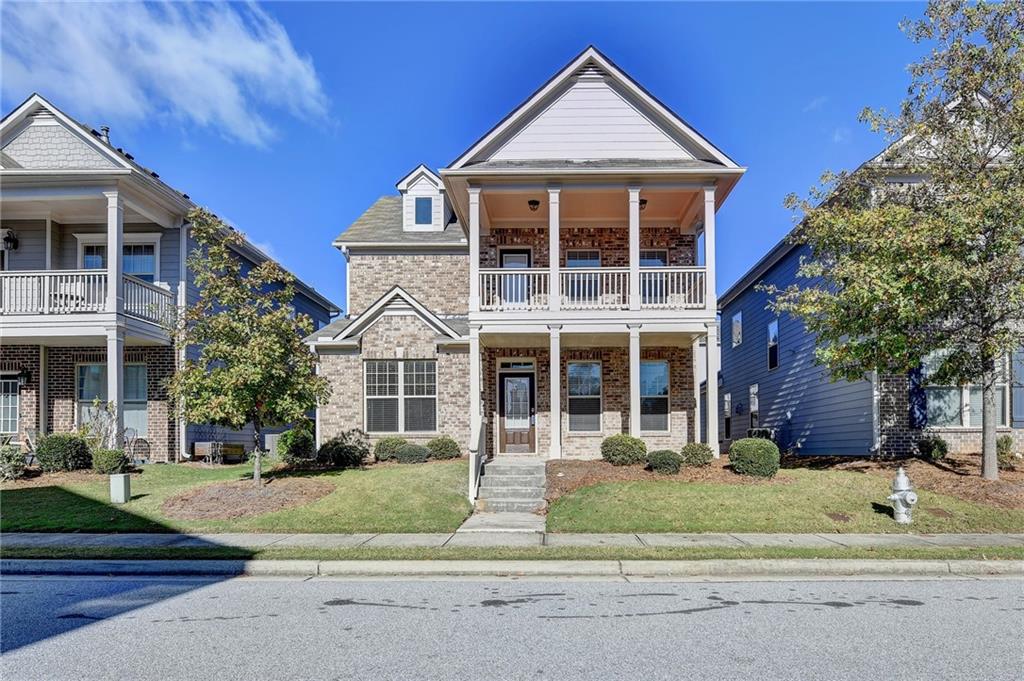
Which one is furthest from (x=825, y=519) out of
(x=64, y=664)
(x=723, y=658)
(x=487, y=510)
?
(x=64, y=664)

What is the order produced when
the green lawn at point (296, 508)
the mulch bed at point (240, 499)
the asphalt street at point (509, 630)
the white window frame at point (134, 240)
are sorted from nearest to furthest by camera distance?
1. the asphalt street at point (509, 630)
2. the green lawn at point (296, 508)
3. the mulch bed at point (240, 499)
4. the white window frame at point (134, 240)

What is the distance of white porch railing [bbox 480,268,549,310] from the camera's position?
17844mm

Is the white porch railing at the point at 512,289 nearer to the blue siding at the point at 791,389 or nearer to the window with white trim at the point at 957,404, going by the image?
the blue siding at the point at 791,389

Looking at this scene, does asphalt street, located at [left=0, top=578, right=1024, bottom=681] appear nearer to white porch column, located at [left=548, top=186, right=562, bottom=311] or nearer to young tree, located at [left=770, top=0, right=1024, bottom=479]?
young tree, located at [left=770, top=0, right=1024, bottom=479]

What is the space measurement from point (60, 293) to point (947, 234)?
64.7ft

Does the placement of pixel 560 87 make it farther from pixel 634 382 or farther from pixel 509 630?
pixel 509 630

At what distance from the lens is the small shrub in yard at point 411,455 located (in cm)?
1811

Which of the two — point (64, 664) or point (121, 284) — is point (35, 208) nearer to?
point (121, 284)

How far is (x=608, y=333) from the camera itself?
58.4 feet

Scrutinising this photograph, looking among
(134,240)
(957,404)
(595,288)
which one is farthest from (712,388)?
(134,240)

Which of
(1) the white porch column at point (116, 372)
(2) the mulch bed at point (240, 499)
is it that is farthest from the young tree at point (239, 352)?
(1) the white porch column at point (116, 372)

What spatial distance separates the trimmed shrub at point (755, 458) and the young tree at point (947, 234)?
2.20 meters

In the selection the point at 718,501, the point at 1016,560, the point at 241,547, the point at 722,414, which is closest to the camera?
the point at 1016,560

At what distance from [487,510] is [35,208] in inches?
591
